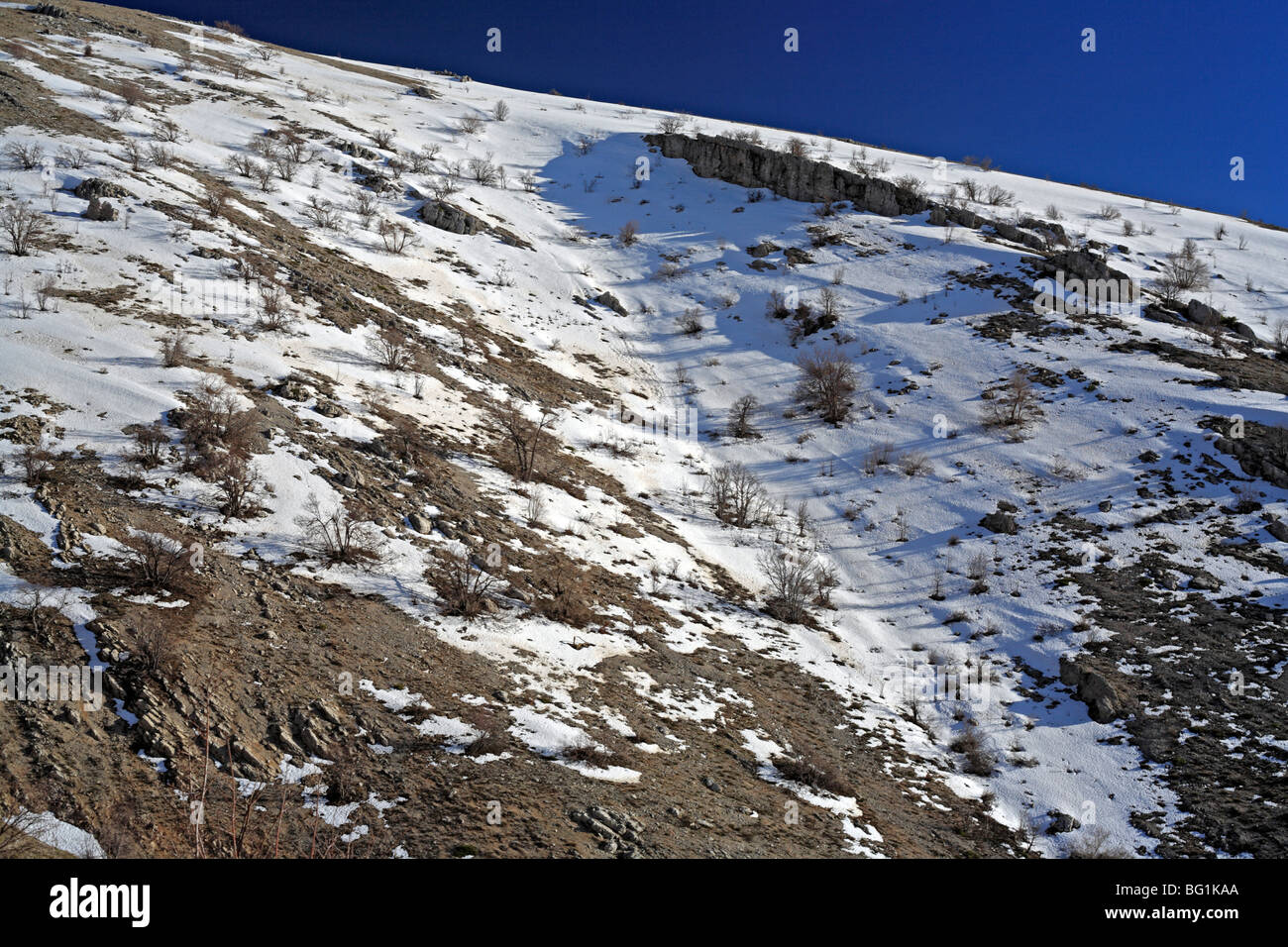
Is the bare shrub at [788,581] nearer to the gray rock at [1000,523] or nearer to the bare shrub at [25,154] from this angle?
the gray rock at [1000,523]

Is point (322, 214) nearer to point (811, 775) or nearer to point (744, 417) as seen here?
point (744, 417)

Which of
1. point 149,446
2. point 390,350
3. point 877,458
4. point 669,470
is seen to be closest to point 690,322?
point 669,470

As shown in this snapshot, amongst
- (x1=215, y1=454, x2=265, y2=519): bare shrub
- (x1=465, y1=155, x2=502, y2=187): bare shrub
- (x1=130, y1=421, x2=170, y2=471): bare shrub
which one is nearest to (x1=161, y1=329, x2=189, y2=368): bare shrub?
(x1=130, y1=421, x2=170, y2=471): bare shrub

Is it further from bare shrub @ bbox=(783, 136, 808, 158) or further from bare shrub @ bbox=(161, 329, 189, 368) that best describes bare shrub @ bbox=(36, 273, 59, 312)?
bare shrub @ bbox=(783, 136, 808, 158)
